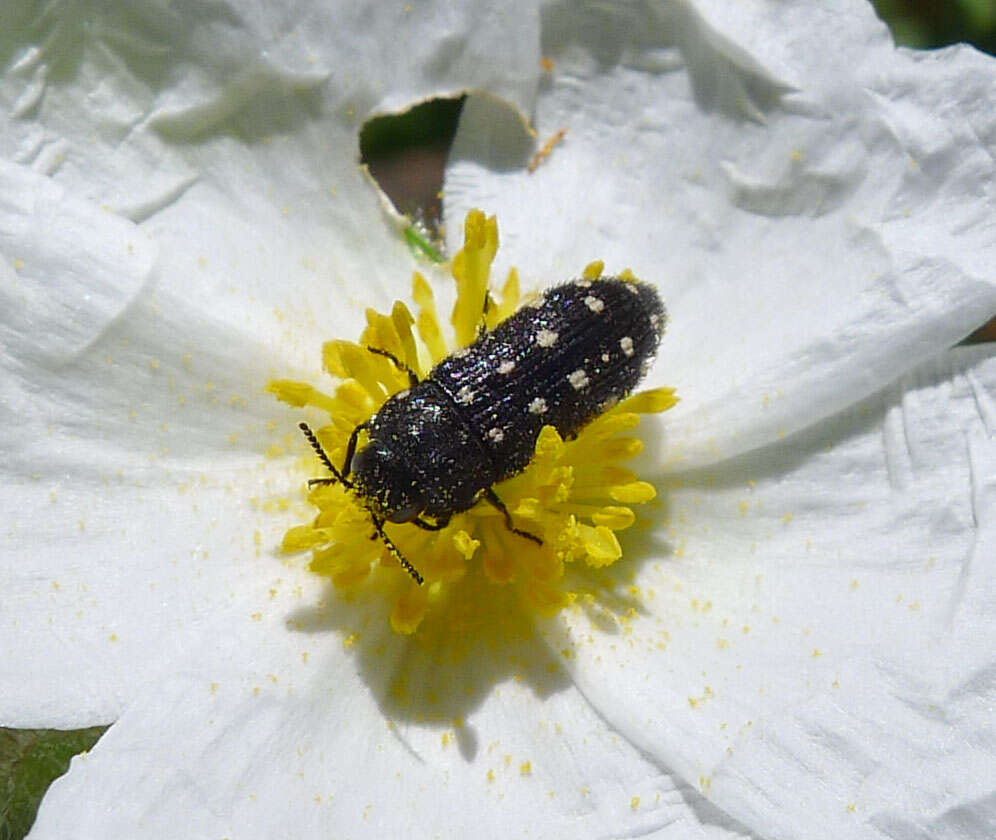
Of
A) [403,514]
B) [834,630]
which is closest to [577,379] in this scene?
[403,514]

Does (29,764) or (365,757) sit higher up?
(29,764)

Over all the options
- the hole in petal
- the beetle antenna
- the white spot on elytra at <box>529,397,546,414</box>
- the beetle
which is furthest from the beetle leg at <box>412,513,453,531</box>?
the hole in petal

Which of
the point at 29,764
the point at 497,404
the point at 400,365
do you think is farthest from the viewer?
the point at 400,365

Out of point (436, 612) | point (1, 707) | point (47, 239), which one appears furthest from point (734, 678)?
point (47, 239)

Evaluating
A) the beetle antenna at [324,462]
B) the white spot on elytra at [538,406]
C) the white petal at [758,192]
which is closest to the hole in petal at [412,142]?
the white petal at [758,192]

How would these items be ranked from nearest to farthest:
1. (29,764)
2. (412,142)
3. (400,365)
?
(29,764), (400,365), (412,142)

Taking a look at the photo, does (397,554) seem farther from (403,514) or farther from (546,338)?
(546,338)

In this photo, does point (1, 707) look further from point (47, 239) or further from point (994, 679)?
point (994, 679)
